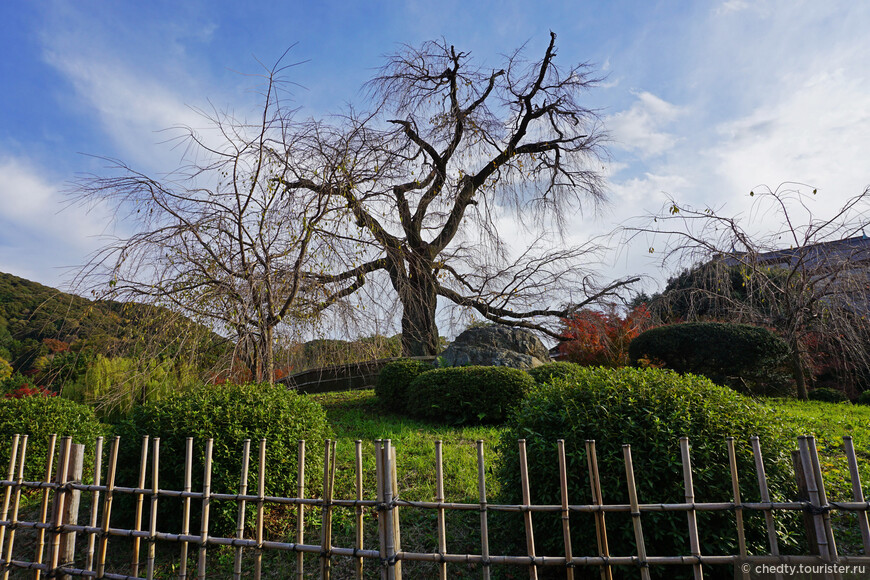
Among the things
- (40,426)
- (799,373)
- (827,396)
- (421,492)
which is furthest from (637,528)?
(827,396)

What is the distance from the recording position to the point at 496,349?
8.27 meters

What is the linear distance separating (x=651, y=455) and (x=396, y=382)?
16.9ft

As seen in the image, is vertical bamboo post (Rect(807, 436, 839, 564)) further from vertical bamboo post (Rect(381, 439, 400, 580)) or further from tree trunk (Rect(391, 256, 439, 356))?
tree trunk (Rect(391, 256, 439, 356))

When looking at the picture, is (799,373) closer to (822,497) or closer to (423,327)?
(423,327)

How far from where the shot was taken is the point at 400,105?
389 inches

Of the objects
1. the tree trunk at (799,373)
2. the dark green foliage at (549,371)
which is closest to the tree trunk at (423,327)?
the dark green foliage at (549,371)

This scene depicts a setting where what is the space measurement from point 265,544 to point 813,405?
26.9ft

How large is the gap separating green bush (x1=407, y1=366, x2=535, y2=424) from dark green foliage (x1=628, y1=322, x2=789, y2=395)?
8.27 ft

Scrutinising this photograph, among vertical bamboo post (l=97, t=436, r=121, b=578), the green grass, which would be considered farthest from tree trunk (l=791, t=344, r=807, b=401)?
vertical bamboo post (l=97, t=436, r=121, b=578)

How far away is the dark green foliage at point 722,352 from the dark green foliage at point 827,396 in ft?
2.32

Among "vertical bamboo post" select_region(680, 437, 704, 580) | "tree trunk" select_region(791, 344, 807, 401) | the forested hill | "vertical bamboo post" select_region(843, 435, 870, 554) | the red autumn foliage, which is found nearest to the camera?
"vertical bamboo post" select_region(843, 435, 870, 554)

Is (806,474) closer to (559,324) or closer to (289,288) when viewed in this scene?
(289,288)

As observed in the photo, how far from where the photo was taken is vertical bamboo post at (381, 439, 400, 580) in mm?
2266

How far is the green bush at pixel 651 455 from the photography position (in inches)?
103
